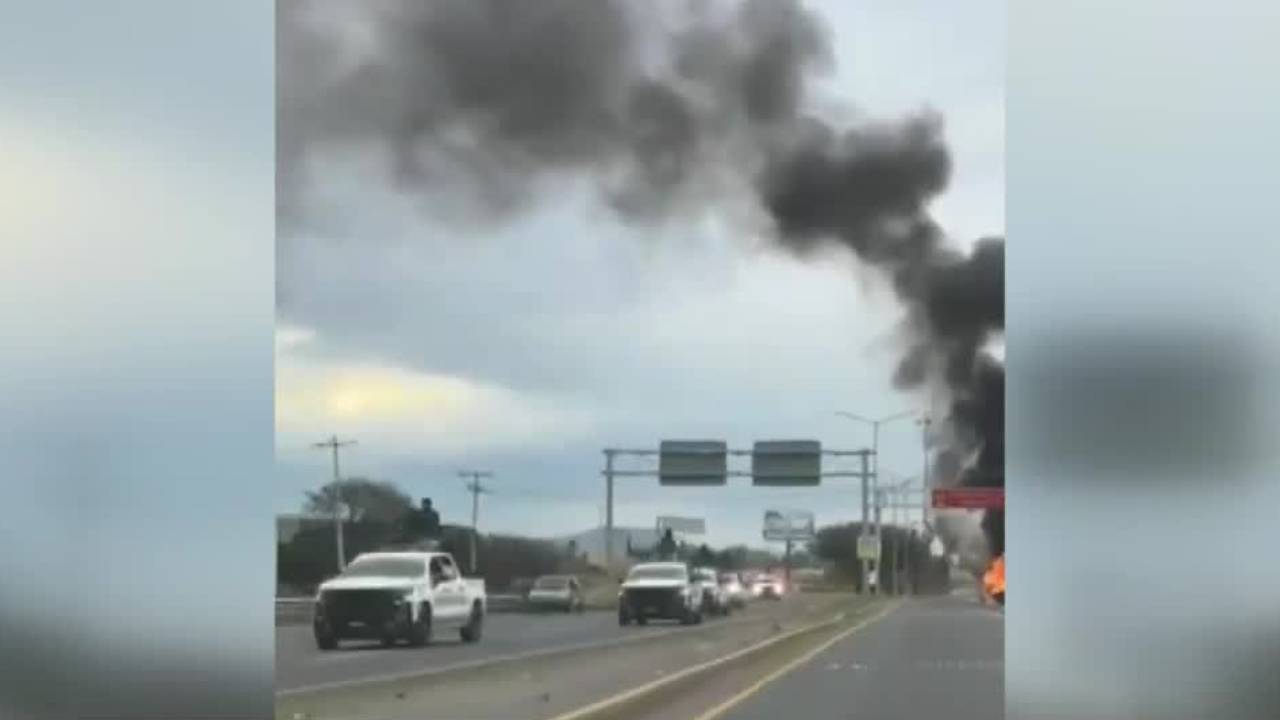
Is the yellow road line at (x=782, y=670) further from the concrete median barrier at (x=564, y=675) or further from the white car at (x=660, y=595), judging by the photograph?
the white car at (x=660, y=595)

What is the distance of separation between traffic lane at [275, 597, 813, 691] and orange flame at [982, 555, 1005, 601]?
1297 mm

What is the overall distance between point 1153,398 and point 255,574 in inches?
57.4

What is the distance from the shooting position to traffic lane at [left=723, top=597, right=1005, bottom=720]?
3.54 meters

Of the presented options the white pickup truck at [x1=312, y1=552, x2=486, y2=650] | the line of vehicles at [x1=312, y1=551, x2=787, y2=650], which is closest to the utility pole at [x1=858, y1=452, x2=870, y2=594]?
the line of vehicles at [x1=312, y1=551, x2=787, y2=650]

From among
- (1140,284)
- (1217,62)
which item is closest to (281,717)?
(1140,284)

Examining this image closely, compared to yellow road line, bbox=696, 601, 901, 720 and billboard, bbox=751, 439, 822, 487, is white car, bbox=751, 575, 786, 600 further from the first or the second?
billboard, bbox=751, 439, 822, 487

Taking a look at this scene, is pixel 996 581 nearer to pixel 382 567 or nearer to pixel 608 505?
pixel 608 505

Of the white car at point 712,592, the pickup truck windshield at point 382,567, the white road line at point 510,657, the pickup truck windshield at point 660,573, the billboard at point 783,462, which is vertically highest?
the billboard at point 783,462

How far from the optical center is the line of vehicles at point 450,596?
3.40 metres

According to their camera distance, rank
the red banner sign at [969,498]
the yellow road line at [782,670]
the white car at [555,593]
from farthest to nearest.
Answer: the yellow road line at [782,670], the white car at [555,593], the red banner sign at [969,498]

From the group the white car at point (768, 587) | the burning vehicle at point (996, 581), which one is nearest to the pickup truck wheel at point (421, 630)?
the white car at point (768, 587)

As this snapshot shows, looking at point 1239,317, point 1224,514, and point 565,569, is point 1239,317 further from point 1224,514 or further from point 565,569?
point 565,569

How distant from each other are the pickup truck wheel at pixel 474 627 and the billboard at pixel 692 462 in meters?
0.59

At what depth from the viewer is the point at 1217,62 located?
7.52ft
